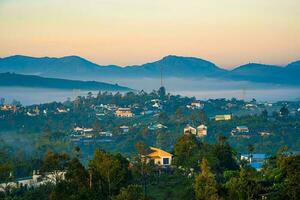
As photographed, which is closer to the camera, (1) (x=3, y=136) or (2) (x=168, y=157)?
(2) (x=168, y=157)

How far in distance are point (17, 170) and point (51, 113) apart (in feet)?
140

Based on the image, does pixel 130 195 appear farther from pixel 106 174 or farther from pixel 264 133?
pixel 264 133

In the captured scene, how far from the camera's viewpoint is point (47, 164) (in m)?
28.4

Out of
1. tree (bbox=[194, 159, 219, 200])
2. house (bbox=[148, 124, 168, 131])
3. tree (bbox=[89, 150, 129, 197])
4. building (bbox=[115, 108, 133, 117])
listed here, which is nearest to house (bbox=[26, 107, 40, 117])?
building (bbox=[115, 108, 133, 117])

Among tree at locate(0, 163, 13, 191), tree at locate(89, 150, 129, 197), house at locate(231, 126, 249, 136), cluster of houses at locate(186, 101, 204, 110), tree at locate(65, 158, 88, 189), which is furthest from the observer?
cluster of houses at locate(186, 101, 204, 110)

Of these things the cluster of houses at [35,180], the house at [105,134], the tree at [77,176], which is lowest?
the house at [105,134]

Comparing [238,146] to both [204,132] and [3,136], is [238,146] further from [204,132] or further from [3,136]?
[3,136]

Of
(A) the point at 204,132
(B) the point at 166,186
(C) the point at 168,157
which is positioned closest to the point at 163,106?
(A) the point at 204,132

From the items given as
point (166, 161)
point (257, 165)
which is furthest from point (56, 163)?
point (257, 165)

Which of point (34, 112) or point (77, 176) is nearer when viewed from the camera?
point (77, 176)

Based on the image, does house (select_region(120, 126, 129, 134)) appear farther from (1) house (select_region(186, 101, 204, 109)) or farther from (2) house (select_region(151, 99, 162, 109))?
(1) house (select_region(186, 101, 204, 109))

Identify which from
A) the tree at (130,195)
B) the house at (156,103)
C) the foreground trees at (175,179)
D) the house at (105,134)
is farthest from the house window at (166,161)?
the house at (156,103)

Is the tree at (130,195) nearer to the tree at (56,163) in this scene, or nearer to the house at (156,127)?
the tree at (56,163)

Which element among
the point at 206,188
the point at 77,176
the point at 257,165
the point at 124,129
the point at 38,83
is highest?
the point at 38,83
